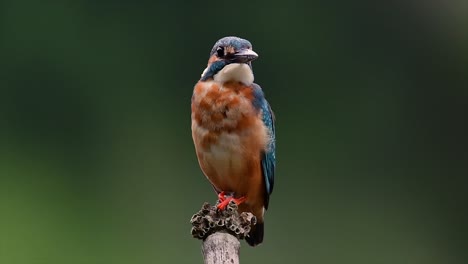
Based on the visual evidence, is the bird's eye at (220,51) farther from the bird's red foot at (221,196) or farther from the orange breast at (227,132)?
the bird's red foot at (221,196)

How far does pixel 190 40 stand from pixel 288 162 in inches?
29.9

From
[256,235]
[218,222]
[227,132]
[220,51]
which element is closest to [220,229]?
[218,222]

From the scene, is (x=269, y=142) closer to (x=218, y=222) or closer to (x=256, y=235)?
(x=256, y=235)

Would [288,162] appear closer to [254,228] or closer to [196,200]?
[196,200]

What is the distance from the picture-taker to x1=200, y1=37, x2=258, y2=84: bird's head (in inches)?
91.9

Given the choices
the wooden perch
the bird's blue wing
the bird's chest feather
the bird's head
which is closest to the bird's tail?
the bird's blue wing

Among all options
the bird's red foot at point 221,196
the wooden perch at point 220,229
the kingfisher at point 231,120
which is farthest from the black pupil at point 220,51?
the wooden perch at point 220,229

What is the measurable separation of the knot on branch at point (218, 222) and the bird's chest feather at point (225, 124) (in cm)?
44

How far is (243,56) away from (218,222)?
1.85ft

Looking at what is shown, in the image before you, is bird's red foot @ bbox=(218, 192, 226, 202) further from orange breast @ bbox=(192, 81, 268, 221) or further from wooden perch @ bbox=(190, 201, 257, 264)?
wooden perch @ bbox=(190, 201, 257, 264)

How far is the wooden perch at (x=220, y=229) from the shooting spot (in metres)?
1.83

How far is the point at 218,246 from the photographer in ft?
6.03

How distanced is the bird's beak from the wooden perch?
1.47ft

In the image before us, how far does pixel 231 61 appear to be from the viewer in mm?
2350
